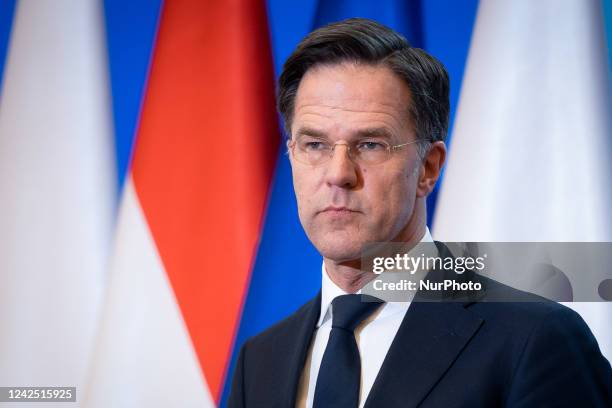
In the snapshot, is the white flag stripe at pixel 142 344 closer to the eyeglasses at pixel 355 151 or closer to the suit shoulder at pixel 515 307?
the eyeglasses at pixel 355 151

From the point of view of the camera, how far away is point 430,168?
5.07 ft

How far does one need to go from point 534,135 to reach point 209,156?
90cm

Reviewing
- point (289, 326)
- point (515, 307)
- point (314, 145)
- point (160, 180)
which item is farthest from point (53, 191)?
point (515, 307)

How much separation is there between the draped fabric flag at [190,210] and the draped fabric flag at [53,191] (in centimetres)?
8

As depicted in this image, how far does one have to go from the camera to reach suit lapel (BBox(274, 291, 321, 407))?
144 cm

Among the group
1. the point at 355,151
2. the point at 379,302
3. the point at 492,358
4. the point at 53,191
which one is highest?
the point at 53,191

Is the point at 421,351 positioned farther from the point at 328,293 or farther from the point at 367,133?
the point at 367,133

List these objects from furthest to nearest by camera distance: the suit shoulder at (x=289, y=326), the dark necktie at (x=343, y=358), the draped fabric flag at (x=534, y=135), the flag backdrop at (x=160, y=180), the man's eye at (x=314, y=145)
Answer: the flag backdrop at (x=160, y=180) < the draped fabric flag at (x=534, y=135) < the suit shoulder at (x=289, y=326) < the man's eye at (x=314, y=145) < the dark necktie at (x=343, y=358)

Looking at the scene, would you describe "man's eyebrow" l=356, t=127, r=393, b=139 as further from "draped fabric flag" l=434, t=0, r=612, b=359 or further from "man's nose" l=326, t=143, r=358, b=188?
"draped fabric flag" l=434, t=0, r=612, b=359

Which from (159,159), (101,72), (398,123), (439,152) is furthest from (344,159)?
(101,72)

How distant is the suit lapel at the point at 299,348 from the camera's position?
1444 mm

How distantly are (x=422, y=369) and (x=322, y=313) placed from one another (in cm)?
29

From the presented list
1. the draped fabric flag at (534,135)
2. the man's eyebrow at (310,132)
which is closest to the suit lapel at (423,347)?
the man's eyebrow at (310,132)

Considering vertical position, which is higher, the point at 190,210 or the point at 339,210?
the point at 190,210
